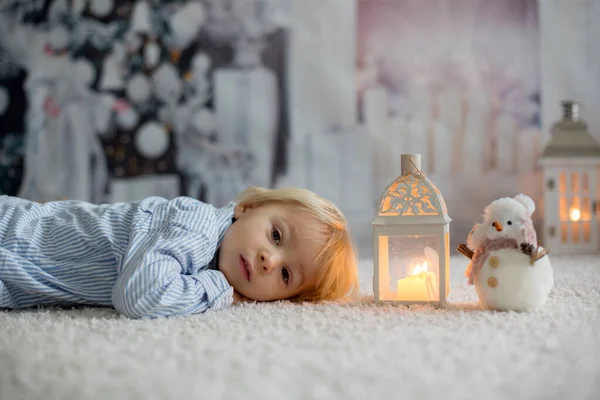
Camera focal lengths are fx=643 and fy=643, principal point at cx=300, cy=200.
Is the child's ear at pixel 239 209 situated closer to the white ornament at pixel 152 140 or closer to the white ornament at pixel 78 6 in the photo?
the white ornament at pixel 152 140

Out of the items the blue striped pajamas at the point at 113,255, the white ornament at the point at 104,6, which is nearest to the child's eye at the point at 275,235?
the blue striped pajamas at the point at 113,255

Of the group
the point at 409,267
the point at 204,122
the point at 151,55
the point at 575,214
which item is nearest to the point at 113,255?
the point at 409,267

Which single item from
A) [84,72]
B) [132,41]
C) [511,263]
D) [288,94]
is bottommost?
[511,263]

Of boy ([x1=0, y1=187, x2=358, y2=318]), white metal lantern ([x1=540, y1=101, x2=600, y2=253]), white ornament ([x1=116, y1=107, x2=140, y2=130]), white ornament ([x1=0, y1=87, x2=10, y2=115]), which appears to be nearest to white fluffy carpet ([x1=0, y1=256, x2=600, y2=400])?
boy ([x1=0, y1=187, x2=358, y2=318])

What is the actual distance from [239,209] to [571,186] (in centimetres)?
153

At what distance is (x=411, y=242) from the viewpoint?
119 centimetres

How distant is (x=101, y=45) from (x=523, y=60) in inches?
70.7

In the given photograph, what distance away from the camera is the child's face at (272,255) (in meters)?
1.29

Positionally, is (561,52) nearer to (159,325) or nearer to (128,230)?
(128,230)

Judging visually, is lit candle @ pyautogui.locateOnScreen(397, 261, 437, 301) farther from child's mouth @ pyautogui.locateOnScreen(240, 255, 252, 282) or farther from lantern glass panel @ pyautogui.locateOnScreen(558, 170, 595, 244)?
lantern glass panel @ pyautogui.locateOnScreen(558, 170, 595, 244)

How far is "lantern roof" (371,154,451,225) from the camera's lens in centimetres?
117

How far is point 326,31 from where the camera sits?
2752mm

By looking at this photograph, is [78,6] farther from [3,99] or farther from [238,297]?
[238,297]

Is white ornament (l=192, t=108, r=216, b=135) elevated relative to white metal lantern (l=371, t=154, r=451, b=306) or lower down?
elevated
